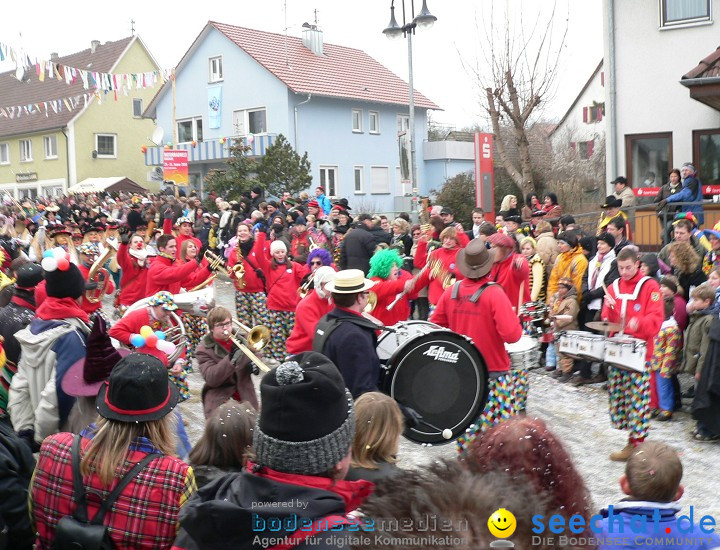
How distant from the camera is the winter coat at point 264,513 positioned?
90.4 inches

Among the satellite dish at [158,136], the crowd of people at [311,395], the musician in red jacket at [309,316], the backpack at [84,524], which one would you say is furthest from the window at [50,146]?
the backpack at [84,524]

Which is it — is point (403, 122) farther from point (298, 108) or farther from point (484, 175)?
point (484, 175)

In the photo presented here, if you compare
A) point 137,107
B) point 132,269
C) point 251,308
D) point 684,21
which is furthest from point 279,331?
point 137,107

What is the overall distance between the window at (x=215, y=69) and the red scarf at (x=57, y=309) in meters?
35.0

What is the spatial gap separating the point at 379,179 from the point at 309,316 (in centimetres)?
3403

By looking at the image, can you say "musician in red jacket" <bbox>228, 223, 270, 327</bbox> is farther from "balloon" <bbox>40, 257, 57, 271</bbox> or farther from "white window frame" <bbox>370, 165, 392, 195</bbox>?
"white window frame" <bbox>370, 165, 392, 195</bbox>

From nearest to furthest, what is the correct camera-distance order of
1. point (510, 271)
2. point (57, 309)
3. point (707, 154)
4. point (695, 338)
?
point (57, 309)
point (695, 338)
point (510, 271)
point (707, 154)

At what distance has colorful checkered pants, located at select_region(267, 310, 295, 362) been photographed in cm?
1048

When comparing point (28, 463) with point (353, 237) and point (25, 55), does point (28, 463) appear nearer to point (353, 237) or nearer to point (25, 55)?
point (353, 237)

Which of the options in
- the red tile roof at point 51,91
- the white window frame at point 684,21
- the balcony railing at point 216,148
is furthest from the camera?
the red tile roof at point 51,91

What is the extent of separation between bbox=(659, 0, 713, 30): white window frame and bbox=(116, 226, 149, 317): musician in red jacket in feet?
38.5

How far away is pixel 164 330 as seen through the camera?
709cm

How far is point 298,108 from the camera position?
3591 cm

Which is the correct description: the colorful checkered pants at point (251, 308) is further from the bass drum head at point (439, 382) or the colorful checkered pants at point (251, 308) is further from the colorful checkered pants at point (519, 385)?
the bass drum head at point (439, 382)
